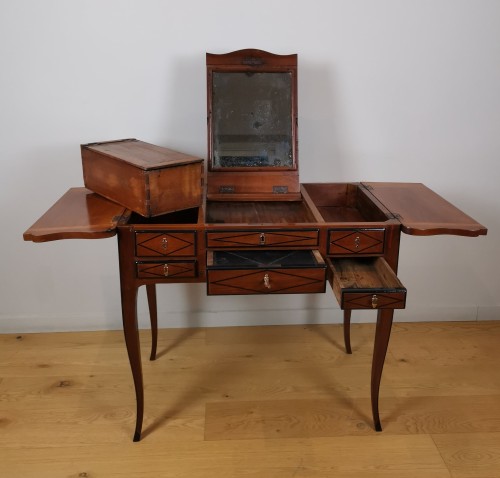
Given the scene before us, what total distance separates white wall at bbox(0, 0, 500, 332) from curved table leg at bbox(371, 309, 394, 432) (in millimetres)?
809

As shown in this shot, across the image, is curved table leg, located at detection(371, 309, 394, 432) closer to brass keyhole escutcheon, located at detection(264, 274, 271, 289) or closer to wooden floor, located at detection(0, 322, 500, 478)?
wooden floor, located at detection(0, 322, 500, 478)

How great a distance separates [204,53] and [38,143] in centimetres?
79

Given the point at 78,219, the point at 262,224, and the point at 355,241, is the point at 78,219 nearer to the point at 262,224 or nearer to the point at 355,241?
the point at 262,224

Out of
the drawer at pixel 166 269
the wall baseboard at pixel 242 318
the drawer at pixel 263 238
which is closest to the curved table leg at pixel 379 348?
the drawer at pixel 263 238

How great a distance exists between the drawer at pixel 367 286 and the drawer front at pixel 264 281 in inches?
3.0

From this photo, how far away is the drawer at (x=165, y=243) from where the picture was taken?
1661mm

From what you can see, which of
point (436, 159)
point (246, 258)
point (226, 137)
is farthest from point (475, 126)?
point (246, 258)

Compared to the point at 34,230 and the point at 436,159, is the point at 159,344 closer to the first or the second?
the point at 34,230

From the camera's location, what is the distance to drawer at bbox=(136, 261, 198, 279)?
1.70 meters

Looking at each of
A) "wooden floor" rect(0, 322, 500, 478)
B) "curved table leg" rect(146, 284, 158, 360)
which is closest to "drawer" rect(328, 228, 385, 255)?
"wooden floor" rect(0, 322, 500, 478)

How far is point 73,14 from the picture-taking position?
2.06 meters

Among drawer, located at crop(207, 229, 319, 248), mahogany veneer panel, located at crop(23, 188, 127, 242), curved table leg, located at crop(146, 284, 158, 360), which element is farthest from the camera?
curved table leg, located at crop(146, 284, 158, 360)

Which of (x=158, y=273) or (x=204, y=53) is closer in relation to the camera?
(x=158, y=273)

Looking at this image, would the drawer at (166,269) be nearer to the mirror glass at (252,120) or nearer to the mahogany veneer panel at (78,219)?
the mahogany veneer panel at (78,219)
